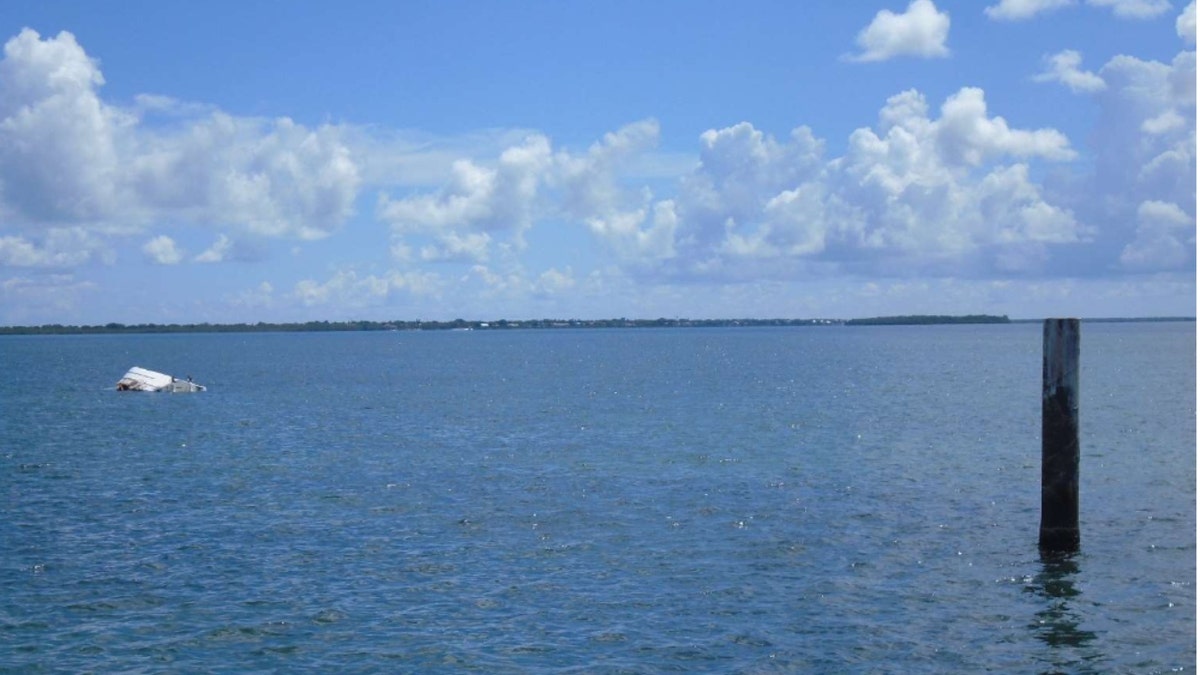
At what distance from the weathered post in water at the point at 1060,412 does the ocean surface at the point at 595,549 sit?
1674mm

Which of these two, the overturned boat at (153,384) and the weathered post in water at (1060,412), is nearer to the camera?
the weathered post in water at (1060,412)

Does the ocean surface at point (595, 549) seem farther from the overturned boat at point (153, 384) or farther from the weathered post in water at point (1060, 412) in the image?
the overturned boat at point (153, 384)

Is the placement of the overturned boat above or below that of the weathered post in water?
below

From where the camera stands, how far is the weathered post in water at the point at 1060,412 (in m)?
23.5

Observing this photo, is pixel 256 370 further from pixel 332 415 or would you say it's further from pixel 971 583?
pixel 971 583

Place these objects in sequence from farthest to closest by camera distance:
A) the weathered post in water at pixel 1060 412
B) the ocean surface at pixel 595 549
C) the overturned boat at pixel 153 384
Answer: the overturned boat at pixel 153 384, the weathered post in water at pixel 1060 412, the ocean surface at pixel 595 549


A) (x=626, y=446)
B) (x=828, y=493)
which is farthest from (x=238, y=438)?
(x=828, y=493)

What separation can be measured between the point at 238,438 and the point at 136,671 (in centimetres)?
3707

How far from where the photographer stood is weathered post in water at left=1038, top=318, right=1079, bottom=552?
23531 mm

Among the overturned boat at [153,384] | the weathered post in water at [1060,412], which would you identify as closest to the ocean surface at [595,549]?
the weathered post in water at [1060,412]

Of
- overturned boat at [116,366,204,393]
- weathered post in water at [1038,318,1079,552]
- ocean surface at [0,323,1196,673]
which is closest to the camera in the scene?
ocean surface at [0,323,1196,673]

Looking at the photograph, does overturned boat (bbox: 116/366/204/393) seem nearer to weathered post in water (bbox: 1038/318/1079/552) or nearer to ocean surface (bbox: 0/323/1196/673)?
ocean surface (bbox: 0/323/1196/673)

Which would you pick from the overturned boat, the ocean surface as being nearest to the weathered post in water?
the ocean surface

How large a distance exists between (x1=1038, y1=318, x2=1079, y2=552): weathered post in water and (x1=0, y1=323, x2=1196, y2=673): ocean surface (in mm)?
1674
